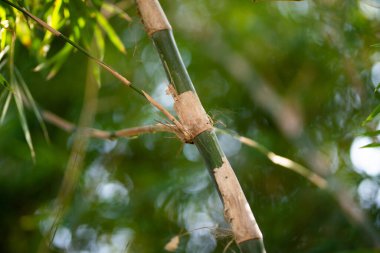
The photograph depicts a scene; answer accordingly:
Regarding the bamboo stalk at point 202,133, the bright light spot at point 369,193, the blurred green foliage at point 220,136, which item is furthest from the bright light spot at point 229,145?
the bamboo stalk at point 202,133

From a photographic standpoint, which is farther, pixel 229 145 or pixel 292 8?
pixel 292 8

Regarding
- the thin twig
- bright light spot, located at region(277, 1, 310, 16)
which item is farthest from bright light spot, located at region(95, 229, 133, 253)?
bright light spot, located at region(277, 1, 310, 16)

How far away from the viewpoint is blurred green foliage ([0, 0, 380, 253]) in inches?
73.9

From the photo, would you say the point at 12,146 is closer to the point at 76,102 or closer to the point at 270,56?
the point at 76,102

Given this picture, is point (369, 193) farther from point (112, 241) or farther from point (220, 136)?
point (112, 241)

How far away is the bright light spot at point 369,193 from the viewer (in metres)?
1.77

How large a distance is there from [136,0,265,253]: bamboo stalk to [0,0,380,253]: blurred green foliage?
0.88 m

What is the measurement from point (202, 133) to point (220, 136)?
131 cm

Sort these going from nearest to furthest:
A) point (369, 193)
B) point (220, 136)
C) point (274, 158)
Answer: point (274, 158), point (369, 193), point (220, 136)

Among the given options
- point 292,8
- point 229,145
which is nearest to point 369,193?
point 229,145

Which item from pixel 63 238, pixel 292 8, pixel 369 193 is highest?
pixel 292 8

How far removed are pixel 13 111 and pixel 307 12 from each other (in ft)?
4.23

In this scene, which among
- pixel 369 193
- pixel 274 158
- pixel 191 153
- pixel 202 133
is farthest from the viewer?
pixel 191 153

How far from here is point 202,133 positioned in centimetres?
76
